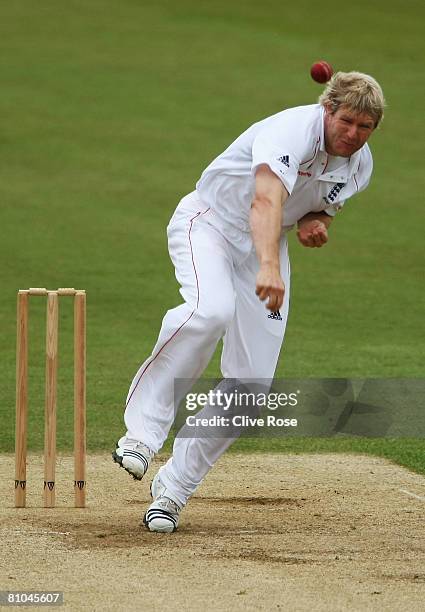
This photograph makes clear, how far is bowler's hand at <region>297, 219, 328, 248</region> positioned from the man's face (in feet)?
1.11

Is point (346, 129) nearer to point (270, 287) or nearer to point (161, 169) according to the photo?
point (270, 287)

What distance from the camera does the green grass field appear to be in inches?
429

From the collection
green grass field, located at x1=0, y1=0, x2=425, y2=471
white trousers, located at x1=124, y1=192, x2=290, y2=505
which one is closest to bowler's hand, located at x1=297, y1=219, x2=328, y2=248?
white trousers, located at x1=124, y1=192, x2=290, y2=505

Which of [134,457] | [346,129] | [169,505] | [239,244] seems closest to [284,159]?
[346,129]

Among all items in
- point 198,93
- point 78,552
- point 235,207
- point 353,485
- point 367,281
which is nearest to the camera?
point 78,552

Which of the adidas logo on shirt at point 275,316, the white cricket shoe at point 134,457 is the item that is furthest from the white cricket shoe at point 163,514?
the adidas logo on shirt at point 275,316

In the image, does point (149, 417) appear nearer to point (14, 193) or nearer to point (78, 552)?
point (78, 552)

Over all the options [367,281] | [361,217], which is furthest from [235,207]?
[361,217]

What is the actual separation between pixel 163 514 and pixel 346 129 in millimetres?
1670

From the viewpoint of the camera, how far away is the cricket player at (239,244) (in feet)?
15.8

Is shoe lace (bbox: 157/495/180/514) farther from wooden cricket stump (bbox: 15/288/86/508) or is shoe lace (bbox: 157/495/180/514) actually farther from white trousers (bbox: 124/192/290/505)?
wooden cricket stump (bbox: 15/288/86/508)

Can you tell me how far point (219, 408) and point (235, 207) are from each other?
0.81 meters

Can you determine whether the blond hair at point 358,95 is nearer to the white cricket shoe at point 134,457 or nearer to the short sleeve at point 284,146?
the short sleeve at point 284,146

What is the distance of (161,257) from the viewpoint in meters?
15.7
